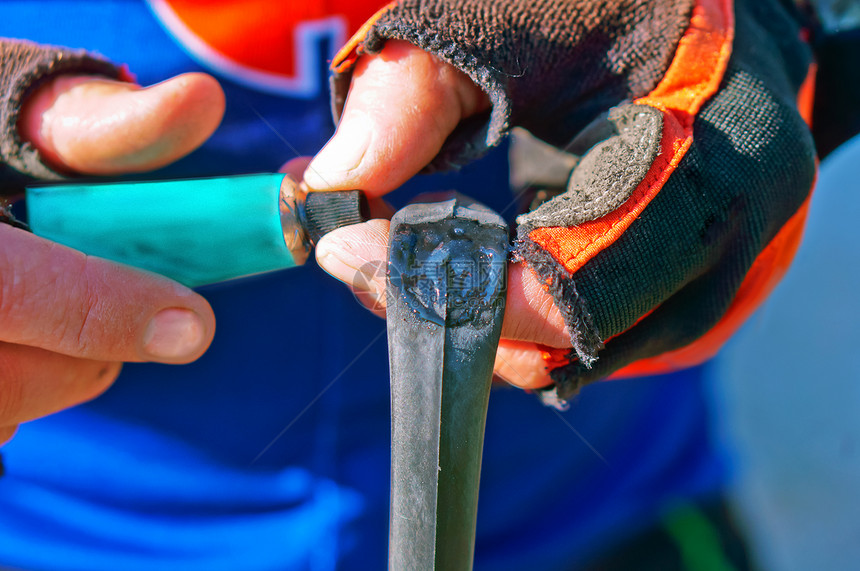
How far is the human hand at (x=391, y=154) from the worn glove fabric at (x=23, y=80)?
0.71 ft

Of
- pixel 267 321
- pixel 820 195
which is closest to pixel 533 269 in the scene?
pixel 267 321

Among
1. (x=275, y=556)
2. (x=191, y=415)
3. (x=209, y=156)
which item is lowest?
(x=275, y=556)

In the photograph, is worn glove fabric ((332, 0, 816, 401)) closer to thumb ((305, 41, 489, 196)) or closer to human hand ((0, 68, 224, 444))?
thumb ((305, 41, 489, 196))

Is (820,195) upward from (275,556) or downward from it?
upward

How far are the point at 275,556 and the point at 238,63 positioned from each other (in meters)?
0.48

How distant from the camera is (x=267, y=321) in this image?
53 cm

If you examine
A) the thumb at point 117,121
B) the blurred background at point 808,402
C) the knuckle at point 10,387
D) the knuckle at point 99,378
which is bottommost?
the blurred background at point 808,402

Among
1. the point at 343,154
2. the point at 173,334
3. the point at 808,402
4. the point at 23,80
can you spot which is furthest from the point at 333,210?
the point at 808,402

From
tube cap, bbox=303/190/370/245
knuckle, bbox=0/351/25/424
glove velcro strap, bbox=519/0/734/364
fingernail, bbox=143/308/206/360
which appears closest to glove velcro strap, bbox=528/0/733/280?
glove velcro strap, bbox=519/0/734/364

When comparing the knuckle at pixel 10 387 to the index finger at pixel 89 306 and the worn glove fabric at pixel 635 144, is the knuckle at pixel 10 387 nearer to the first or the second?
the index finger at pixel 89 306

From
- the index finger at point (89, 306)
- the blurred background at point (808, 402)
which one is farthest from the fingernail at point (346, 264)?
the blurred background at point (808, 402)

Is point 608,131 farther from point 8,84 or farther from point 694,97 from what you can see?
point 8,84

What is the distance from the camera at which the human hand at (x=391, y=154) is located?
1.09 ft

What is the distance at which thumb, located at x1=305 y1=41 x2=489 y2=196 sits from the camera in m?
0.35
